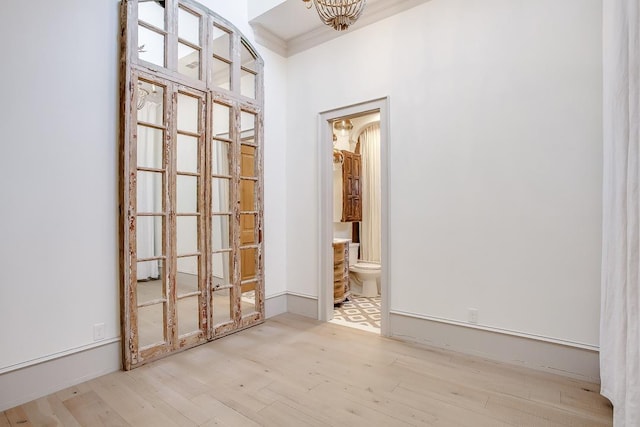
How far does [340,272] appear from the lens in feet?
14.1

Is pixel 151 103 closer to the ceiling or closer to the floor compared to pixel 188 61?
closer to the floor

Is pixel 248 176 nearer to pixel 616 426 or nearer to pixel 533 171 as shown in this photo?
→ pixel 533 171

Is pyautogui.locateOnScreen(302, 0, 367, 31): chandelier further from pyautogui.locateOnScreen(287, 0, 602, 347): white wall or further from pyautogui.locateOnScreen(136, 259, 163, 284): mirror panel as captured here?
pyautogui.locateOnScreen(136, 259, 163, 284): mirror panel

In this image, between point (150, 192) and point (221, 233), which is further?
point (221, 233)

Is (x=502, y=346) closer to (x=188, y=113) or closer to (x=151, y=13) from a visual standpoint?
(x=188, y=113)

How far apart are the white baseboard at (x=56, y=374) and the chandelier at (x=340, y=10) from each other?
290 centimetres

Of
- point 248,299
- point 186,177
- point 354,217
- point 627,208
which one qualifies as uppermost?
point 186,177

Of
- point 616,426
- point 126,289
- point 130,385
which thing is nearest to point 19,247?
point 126,289

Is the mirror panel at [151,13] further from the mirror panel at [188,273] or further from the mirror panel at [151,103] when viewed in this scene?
the mirror panel at [188,273]

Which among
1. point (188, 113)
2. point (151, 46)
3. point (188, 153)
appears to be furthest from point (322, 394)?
point (151, 46)

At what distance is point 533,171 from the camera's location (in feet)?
8.13

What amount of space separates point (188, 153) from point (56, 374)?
190 cm

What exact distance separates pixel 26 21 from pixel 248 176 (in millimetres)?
1998

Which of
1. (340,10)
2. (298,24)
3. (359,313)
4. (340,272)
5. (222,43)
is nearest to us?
(340,10)
